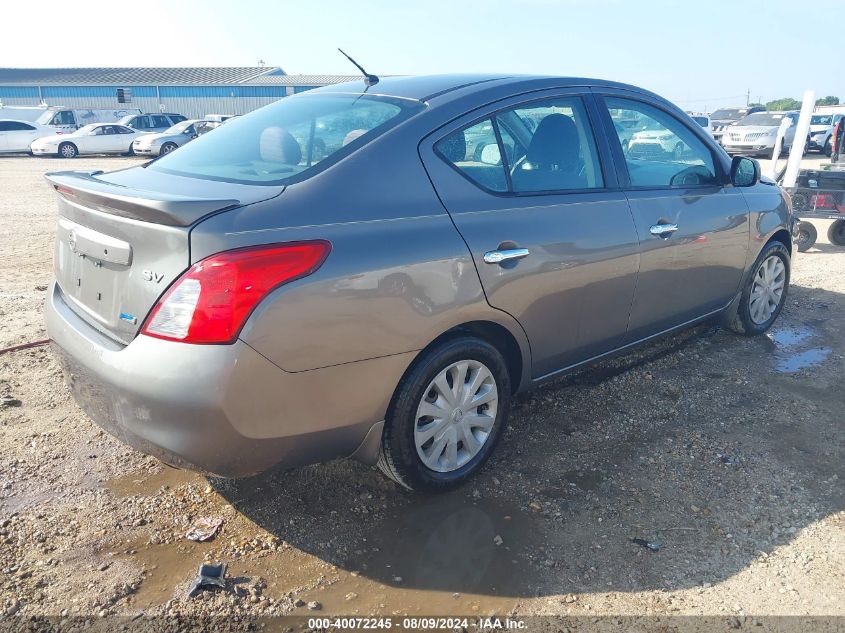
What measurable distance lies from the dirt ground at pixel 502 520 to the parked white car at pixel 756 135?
21028 mm

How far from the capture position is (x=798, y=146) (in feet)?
28.4

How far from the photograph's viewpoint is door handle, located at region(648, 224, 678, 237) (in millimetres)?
3621

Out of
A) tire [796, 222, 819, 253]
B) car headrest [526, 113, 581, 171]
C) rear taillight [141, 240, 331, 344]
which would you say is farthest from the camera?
tire [796, 222, 819, 253]

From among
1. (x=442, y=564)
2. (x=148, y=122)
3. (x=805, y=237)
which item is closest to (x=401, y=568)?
(x=442, y=564)

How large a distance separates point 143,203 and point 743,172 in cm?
371

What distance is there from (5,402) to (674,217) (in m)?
3.96

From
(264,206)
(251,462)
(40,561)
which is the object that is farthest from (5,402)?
(264,206)

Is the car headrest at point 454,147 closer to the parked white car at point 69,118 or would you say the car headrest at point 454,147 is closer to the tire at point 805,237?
the tire at point 805,237

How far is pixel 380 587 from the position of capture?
246cm

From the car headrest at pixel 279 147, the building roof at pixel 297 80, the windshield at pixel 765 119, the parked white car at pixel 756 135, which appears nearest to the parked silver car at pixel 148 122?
the parked white car at pixel 756 135

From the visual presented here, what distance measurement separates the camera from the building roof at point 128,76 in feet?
186

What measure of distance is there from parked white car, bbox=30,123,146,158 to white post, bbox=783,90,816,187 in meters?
24.0

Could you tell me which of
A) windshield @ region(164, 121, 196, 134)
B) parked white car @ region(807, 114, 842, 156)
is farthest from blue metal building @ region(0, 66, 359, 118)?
parked white car @ region(807, 114, 842, 156)

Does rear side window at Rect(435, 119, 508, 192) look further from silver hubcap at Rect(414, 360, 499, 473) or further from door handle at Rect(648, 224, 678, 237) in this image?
door handle at Rect(648, 224, 678, 237)
